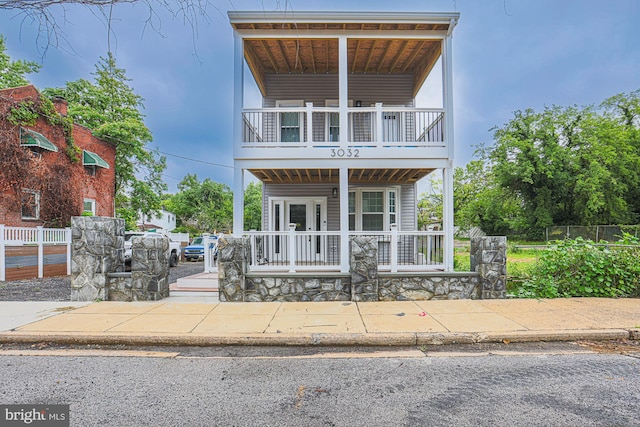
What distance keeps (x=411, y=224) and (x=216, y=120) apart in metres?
36.1

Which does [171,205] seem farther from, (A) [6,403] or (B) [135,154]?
(A) [6,403]

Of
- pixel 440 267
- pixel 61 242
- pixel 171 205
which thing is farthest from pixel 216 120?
pixel 440 267

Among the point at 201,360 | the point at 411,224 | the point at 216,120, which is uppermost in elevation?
the point at 216,120

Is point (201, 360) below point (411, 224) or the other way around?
below

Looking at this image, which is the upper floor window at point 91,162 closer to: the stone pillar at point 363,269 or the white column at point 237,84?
the white column at point 237,84

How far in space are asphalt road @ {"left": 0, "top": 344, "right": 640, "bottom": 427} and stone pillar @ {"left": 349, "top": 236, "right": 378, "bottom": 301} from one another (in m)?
2.21

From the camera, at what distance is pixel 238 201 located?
309 inches

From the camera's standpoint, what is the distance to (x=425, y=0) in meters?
2.42

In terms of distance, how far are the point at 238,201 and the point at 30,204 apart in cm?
970

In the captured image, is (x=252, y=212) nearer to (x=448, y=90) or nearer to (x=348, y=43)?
(x=348, y=43)

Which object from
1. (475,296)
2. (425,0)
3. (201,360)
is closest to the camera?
(425,0)

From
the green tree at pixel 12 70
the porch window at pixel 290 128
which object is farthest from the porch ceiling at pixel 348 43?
the green tree at pixel 12 70

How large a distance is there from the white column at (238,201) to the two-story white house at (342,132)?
3 cm

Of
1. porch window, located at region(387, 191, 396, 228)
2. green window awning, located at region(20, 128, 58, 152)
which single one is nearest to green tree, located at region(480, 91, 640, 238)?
porch window, located at region(387, 191, 396, 228)
